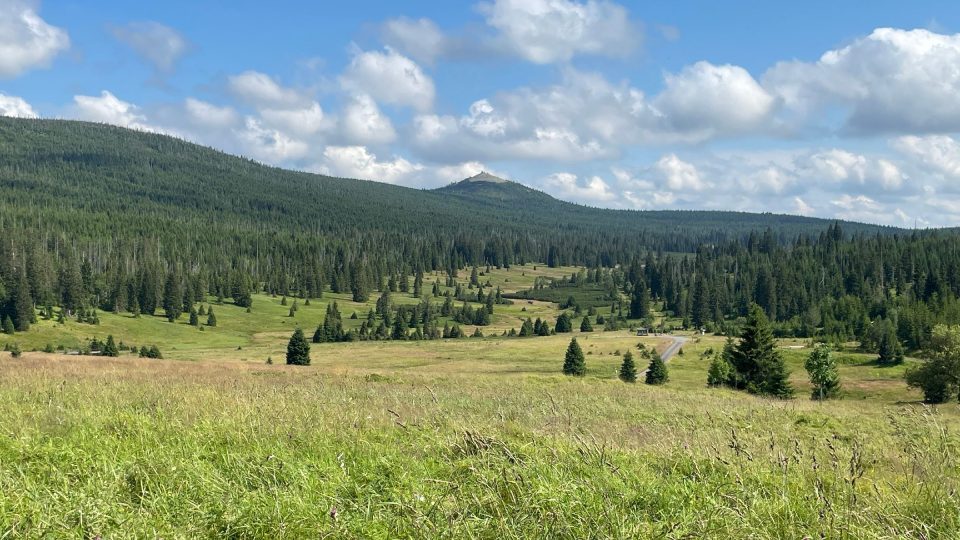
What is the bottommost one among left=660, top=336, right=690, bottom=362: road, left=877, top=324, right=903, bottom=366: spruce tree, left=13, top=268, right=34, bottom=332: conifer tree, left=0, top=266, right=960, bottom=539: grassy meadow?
left=660, top=336, right=690, bottom=362: road

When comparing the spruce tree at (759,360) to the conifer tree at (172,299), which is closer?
the spruce tree at (759,360)

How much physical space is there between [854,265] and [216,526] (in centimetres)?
21035

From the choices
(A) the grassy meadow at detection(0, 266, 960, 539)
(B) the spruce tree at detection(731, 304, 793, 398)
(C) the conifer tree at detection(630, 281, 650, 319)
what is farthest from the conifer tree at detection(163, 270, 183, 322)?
(A) the grassy meadow at detection(0, 266, 960, 539)

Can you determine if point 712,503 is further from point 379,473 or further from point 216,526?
point 216,526

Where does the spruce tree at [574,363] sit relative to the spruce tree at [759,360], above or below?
below

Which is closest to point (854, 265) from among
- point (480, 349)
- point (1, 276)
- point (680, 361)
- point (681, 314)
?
point (681, 314)

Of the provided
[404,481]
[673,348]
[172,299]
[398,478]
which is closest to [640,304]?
[673,348]

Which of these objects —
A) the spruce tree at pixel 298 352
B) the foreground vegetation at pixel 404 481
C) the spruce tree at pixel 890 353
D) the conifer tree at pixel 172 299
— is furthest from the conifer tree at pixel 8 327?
the spruce tree at pixel 890 353

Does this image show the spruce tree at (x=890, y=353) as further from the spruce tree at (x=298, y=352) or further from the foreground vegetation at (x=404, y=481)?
the foreground vegetation at (x=404, y=481)

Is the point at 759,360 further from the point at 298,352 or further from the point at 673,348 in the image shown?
the point at 673,348

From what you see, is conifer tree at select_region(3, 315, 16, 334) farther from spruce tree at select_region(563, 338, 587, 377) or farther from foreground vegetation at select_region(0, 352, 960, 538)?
foreground vegetation at select_region(0, 352, 960, 538)

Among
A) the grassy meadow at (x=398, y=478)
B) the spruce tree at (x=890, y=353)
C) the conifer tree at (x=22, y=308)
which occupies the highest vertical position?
the grassy meadow at (x=398, y=478)

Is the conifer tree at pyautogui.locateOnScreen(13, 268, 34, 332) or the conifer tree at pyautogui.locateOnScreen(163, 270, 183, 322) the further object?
the conifer tree at pyautogui.locateOnScreen(163, 270, 183, 322)

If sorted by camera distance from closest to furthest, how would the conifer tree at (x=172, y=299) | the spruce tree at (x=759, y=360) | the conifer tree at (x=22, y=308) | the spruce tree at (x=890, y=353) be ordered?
the spruce tree at (x=759, y=360) → the spruce tree at (x=890, y=353) → the conifer tree at (x=22, y=308) → the conifer tree at (x=172, y=299)
